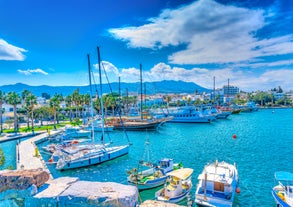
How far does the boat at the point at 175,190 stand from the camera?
1817 centimetres

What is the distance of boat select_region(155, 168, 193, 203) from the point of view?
1817 centimetres

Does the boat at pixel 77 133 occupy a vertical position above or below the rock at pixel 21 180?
below

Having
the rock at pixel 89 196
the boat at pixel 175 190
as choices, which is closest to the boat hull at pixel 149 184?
the boat at pixel 175 190

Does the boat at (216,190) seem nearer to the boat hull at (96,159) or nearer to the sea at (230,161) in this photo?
the sea at (230,161)

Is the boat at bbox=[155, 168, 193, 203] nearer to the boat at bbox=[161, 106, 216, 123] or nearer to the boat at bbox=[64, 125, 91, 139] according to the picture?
the boat at bbox=[64, 125, 91, 139]

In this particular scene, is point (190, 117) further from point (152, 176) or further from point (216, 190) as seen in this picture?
point (216, 190)

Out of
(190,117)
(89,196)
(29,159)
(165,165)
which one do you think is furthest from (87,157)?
(190,117)

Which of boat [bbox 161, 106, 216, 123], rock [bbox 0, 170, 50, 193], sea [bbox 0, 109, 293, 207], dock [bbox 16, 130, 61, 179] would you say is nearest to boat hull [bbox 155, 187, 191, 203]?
sea [bbox 0, 109, 293, 207]

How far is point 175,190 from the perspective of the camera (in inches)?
725

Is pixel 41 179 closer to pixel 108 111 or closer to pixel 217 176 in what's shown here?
pixel 217 176

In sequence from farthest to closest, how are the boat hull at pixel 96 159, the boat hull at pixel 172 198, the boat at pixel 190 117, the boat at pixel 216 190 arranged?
the boat at pixel 190 117 < the boat hull at pixel 96 159 < the boat hull at pixel 172 198 < the boat at pixel 216 190

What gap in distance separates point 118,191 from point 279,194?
16.6 meters

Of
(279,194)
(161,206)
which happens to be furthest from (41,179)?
(279,194)

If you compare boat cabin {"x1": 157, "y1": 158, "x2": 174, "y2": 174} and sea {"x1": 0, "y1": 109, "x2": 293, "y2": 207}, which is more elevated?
boat cabin {"x1": 157, "y1": 158, "x2": 174, "y2": 174}
